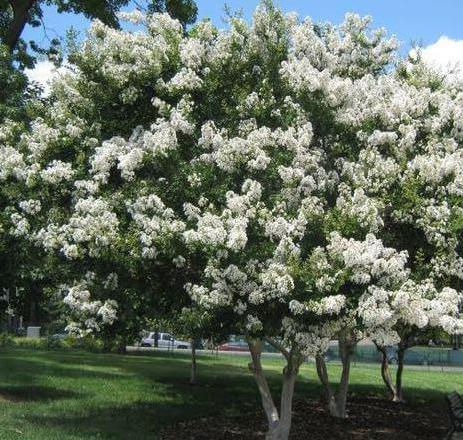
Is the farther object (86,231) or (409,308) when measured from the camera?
(86,231)

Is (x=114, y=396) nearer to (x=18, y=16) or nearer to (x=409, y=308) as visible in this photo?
(x=409, y=308)

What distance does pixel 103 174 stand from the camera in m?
8.70

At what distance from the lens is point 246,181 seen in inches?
319

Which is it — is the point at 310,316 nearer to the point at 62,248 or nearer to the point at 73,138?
the point at 62,248

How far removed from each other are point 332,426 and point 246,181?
6.05m

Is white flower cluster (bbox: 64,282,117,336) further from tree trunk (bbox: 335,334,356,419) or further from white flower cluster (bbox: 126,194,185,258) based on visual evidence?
tree trunk (bbox: 335,334,356,419)

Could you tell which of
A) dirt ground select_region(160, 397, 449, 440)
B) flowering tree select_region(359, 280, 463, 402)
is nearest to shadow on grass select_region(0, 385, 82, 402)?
dirt ground select_region(160, 397, 449, 440)

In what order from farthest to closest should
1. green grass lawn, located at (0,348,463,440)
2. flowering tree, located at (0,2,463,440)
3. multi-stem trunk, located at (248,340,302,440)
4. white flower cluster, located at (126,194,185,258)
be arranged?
1. green grass lawn, located at (0,348,463,440)
2. multi-stem trunk, located at (248,340,302,440)
3. white flower cluster, located at (126,194,185,258)
4. flowering tree, located at (0,2,463,440)

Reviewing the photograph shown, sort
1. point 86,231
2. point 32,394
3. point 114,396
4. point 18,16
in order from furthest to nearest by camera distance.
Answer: point 18,16 < point 114,396 < point 32,394 < point 86,231

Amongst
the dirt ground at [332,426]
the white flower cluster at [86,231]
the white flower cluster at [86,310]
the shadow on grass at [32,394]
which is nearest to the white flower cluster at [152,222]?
the white flower cluster at [86,231]

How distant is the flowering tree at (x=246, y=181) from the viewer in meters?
7.79

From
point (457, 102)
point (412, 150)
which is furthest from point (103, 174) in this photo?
point (457, 102)

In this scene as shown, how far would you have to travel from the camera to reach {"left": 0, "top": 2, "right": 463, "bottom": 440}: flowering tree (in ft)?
25.5

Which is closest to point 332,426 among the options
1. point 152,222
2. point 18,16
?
point 152,222
